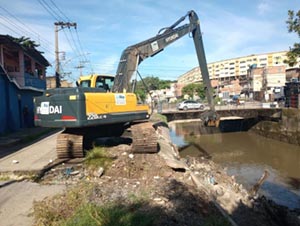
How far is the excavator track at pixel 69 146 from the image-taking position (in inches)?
398

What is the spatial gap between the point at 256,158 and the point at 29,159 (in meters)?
Result: 17.3

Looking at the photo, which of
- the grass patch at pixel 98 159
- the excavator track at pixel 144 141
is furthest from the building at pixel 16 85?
the excavator track at pixel 144 141

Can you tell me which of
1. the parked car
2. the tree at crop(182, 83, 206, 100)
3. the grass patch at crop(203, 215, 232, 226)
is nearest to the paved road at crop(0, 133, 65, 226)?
the grass patch at crop(203, 215, 232, 226)

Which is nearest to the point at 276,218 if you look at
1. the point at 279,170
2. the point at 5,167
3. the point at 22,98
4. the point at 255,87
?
the point at 5,167

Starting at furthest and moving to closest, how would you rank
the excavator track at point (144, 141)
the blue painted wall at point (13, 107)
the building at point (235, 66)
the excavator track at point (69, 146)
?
1. the building at point (235, 66)
2. the blue painted wall at point (13, 107)
3. the excavator track at point (144, 141)
4. the excavator track at point (69, 146)

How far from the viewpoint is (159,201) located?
639cm

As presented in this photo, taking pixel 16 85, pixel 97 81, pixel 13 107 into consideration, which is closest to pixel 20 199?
pixel 97 81

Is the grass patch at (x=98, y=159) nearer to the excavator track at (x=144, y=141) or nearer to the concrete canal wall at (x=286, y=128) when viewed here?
the excavator track at (x=144, y=141)

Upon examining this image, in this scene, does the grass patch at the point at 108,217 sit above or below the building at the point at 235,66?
below

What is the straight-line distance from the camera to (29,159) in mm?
11023

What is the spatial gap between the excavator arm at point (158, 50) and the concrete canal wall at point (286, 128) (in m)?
14.0

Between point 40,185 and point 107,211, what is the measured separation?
3.14m

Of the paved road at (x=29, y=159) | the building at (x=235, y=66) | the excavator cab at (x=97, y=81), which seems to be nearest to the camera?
the paved road at (x=29, y=159)

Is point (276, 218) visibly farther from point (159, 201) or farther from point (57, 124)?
point (57, 124)
